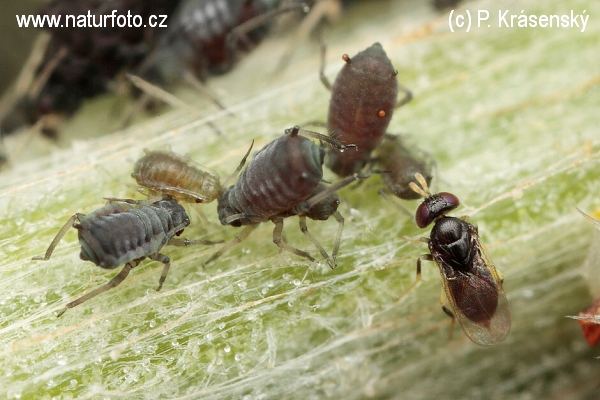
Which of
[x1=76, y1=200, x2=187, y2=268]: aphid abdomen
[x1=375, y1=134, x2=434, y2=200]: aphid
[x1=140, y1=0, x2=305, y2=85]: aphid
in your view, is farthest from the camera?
[x1=140, y1=0, x2=305, y2=85]: aphid

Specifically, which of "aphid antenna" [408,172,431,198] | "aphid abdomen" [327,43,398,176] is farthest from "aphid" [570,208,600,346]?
"aphid abdomen" [327,43,398,176]

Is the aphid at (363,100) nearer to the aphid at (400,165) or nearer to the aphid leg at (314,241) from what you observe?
the aphid at (400,165)

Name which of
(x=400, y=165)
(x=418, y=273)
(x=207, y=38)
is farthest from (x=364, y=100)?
(x=207, y=38)

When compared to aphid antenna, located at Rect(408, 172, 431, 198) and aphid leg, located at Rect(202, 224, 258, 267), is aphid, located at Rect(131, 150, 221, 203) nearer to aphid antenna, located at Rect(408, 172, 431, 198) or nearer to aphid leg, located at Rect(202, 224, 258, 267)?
aphid leg, located at Rect(202, 224, 258, 267)

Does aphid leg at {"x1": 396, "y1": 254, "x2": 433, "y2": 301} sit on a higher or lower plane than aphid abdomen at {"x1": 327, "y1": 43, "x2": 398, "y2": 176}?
lower

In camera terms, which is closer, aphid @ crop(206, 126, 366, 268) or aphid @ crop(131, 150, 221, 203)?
aphid @ crop(206, 126, 366, 268)

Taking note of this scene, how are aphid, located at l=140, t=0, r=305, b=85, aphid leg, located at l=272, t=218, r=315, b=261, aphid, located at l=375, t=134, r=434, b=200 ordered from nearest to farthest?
aphid leg, located at l=272, t=218, r=315, b=261
aphid, located at l=375, t=134, r=434, b=200
aphid, located at l=140, t=0, r=305, b=85

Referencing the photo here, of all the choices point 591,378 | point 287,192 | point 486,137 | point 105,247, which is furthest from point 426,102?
point 105,247

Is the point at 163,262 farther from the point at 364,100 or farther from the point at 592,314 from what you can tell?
the point at 592,314
